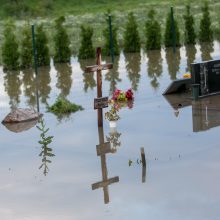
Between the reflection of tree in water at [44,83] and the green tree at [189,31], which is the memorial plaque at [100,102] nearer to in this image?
the reflection of tree in water at [44,83]

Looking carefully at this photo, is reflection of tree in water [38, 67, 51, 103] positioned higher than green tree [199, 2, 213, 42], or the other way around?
green tree [199, 2, 213, 42]

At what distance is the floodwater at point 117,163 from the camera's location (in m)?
11.9

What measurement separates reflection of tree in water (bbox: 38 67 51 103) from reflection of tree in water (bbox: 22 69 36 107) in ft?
0.72

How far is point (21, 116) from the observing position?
1911 centimetres

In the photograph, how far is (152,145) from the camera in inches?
624

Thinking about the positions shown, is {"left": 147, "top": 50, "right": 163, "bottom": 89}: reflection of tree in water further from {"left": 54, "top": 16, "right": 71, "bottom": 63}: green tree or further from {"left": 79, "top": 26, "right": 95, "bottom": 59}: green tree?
{"left": 54, "top": 16, "right": 71, "bottom": 63}: green tree

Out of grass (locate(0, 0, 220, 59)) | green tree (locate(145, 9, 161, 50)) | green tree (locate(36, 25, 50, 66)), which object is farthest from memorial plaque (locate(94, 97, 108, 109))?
grass (locate(0, 0, 220, 59))

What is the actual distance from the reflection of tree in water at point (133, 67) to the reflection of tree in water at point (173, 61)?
1.09m

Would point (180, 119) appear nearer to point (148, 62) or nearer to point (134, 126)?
point (134, 126)

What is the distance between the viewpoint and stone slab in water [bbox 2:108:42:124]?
19078 millimetres

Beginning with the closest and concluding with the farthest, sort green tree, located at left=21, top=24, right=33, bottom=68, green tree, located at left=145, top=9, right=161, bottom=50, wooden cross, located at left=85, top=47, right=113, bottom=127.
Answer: wooden cross, located at left=85, top=47, right=113, bottom=127, green tree, located at left=21, top=24, right=33, bottom=68, green tree, located at left=145, top=9, right=161, bottom=50

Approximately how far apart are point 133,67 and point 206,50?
15.6 feet

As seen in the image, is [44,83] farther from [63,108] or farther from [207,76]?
[207,76]

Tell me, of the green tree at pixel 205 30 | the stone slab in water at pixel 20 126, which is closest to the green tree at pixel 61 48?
the green tree at pixel 205 30
